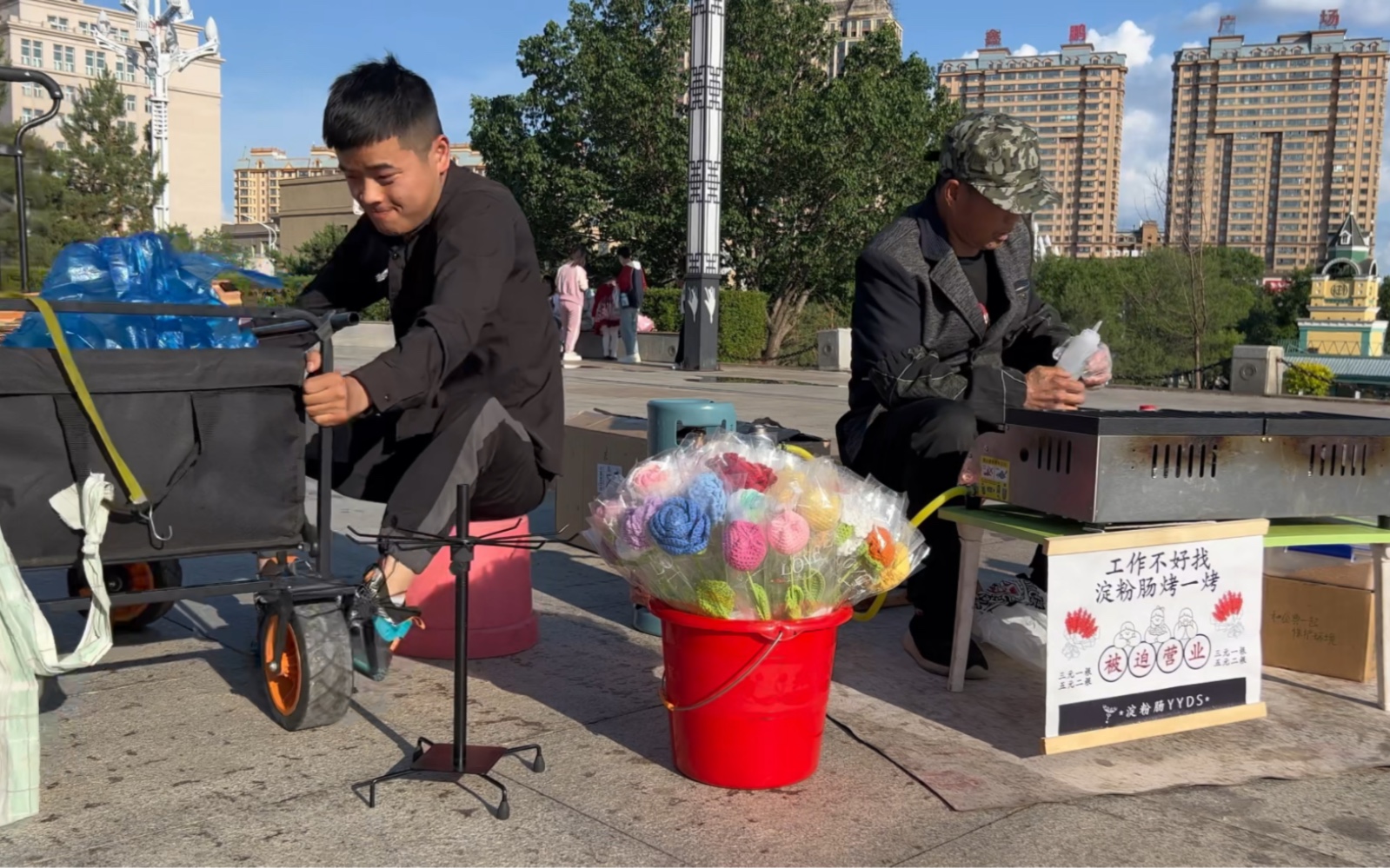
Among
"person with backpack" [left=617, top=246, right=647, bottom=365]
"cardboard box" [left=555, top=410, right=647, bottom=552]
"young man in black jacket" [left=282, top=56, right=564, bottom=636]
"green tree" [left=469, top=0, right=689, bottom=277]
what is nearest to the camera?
"young man in black jacket" [left=282, top=56, right=564, bottom=636]

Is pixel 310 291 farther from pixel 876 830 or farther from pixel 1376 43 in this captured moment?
pixel 1376 43

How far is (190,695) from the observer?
316 cm

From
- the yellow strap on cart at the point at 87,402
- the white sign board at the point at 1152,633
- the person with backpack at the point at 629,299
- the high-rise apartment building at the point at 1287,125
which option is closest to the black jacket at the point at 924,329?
the white sign board at the point at 1152,633

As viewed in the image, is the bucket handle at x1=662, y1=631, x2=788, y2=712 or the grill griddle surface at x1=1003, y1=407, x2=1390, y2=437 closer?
the bucket handle at x1=662, y1=631, x2=788, y2=712

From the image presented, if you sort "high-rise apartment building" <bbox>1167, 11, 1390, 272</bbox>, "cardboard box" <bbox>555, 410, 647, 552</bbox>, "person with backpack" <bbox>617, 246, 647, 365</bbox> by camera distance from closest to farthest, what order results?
"cardboard box" <bbox>555, 410, 647, 552</bbox>
"person with backpack" <bbox>617, 246, 647, 365</bbox>
"high-rise apartment building" <bbox>1167, 11, 1390, 272</bbox>

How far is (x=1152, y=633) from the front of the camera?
9.56 ft

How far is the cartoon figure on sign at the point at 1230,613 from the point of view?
3025mm

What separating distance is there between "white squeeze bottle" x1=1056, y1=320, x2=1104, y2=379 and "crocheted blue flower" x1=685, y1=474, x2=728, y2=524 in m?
1.46

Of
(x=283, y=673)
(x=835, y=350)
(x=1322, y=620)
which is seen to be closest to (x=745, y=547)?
(x=283, y=673)

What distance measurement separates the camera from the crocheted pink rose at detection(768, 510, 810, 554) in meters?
2.37

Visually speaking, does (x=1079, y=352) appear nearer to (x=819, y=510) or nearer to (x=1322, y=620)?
(x=1322, y=620)

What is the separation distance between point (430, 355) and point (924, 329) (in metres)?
1.74

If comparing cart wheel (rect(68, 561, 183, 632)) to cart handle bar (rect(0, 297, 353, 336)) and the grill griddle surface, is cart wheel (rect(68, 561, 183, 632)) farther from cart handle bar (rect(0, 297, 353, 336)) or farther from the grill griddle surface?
the grill griddle surface

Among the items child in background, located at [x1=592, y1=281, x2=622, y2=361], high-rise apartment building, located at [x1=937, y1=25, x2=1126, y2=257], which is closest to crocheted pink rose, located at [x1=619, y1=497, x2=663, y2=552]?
child in background, located at [x1=592, y1=281, x2=622, y2=361]
